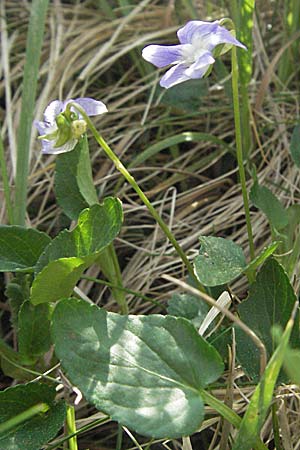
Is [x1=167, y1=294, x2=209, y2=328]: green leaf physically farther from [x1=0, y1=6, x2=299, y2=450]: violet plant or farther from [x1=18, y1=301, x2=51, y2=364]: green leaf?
[x1=18, y1=301, x2=51, y2=364]: green leaf

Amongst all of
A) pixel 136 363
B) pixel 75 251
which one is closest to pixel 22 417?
pixel 136 363

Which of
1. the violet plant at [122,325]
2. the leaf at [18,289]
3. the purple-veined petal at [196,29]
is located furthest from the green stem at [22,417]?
the purple-veined petal at [196,29]

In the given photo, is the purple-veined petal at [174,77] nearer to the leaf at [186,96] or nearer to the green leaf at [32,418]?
the green leaf at [32,418]

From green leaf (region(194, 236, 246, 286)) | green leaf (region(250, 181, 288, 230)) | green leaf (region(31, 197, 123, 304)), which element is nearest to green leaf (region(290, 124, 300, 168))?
green leaf (region(250, 181, 288, 230))

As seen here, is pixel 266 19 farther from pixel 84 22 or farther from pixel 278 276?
pixel 278 276

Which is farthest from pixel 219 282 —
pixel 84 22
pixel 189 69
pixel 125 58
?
pixel 84 22

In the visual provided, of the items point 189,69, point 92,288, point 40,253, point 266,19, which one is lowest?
point 92,288

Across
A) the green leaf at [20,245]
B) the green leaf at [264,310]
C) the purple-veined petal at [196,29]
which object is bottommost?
the green leaf at [264,310]
